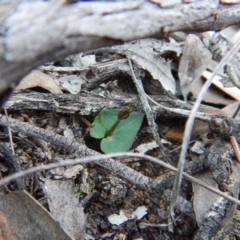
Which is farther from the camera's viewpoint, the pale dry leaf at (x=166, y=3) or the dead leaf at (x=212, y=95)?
the dead leaf at (x=212, y=95)

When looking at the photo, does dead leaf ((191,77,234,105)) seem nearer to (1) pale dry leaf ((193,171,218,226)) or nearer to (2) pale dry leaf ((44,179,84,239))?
(1) pale dry leaf ((193,171,218,226))

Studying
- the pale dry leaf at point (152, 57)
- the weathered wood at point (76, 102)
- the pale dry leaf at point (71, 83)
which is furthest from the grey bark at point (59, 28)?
the pale dry leaf at point (152, 57)

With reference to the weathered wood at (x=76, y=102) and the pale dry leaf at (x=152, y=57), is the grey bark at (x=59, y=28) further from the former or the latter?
the pale dry leaf at (x=152, y=57)

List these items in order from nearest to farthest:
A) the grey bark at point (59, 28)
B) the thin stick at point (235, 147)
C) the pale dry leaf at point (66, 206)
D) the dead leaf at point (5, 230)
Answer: the grey bark at point (59, 28), the dead leaf at point (5, 230), the pale dry leaf at point (66, 206), the thin stick at point (235, 147)

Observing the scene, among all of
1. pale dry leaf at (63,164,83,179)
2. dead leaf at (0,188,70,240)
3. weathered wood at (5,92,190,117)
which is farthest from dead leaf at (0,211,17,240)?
weathered wood at (5,92,190,117)

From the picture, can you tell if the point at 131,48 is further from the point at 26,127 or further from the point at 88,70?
the point at 26,127

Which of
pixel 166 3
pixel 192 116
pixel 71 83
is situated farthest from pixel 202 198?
pixel 166 3
